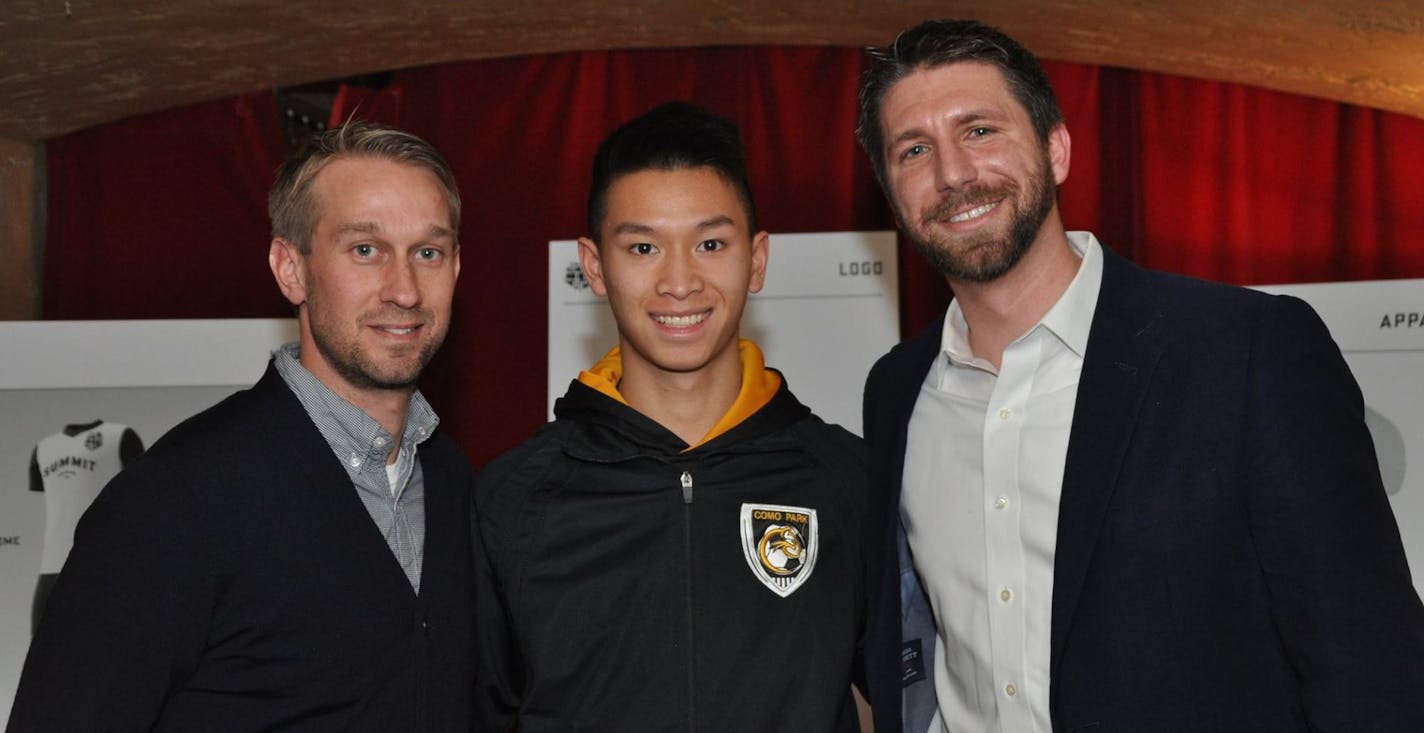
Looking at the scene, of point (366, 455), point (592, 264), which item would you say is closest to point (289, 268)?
point (366, 455)

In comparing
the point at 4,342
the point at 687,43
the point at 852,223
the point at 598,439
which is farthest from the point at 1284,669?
the point at 4,342

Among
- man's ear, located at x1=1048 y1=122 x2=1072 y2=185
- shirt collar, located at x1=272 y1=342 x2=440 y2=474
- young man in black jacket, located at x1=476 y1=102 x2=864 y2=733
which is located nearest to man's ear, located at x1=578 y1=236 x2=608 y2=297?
young man in black jacket, located at x1=476 y1=102 x2=864 y2=733

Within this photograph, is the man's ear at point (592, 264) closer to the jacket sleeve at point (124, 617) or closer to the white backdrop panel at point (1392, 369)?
the jacket sleeve at point (124, 617)

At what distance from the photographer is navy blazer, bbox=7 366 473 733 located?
64.7 inches

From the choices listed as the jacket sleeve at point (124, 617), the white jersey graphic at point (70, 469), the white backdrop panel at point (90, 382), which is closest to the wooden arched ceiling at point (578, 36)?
the white backdrop panel at point (90, 382)

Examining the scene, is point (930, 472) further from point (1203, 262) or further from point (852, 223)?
point (1203, 262)

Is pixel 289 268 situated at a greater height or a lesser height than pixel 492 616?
greater

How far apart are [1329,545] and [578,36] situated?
3.15 metres

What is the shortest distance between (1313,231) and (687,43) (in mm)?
2233

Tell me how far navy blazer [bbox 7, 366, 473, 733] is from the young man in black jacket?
18 cm

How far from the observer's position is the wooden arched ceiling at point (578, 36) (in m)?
3.48

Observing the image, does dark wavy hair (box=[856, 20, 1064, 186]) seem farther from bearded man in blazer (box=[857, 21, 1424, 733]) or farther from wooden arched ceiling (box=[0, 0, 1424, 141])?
wooden arched ceiling (box=[0, 0, 1424, 141])

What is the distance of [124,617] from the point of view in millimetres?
1644

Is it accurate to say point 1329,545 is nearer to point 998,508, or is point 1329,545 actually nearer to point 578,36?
point 998,508
